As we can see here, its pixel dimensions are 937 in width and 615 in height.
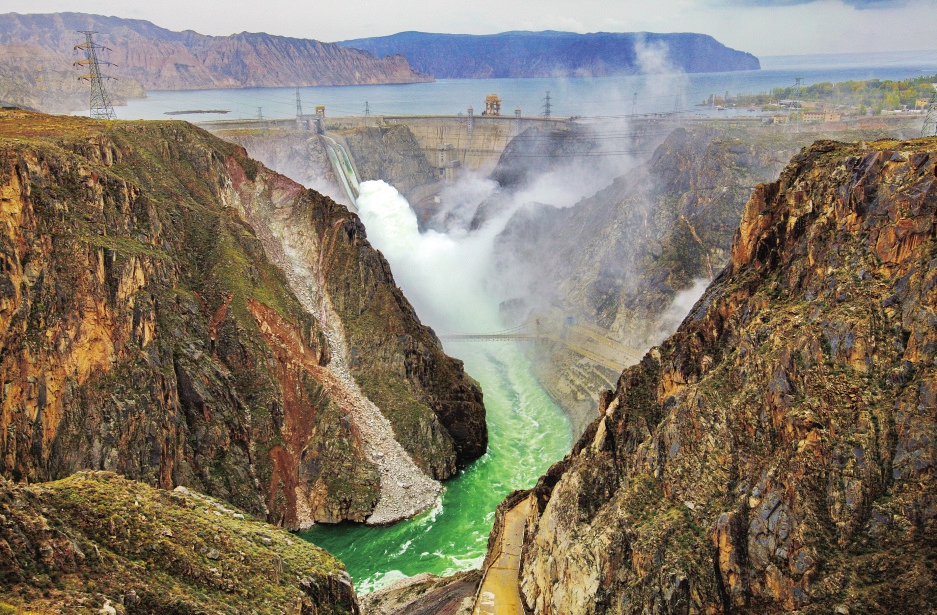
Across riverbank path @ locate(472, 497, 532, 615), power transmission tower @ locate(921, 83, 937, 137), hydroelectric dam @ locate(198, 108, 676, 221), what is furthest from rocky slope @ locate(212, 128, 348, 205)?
riverbank path @ locate(472, 497, 532, 615)

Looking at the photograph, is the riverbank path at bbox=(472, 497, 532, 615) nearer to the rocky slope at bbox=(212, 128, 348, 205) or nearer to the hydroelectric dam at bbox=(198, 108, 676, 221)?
the hydroelectric dam at bbox=(198, 108, 676, 221)

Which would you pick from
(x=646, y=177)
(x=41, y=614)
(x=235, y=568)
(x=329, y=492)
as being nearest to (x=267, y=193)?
(x=329, y=492)

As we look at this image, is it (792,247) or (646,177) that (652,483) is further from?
(646,177)

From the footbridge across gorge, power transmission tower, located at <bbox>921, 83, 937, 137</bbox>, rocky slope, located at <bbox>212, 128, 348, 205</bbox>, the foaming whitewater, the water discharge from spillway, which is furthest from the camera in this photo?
rocky slope, located at <bbox>212, 128, 348, 205</bbox>

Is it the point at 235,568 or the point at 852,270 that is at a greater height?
the point at 852,270

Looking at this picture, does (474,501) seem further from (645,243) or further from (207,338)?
(645,243)

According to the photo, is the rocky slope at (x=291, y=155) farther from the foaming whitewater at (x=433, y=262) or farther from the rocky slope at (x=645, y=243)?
the rocky slope at (x=645, y=243)

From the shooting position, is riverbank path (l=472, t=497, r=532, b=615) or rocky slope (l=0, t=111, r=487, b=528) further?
rocky slope (l=0, t=111, r=487, b=528)
